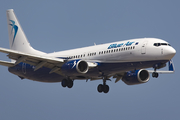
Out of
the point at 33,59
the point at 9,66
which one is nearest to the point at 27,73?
the point at 9,66

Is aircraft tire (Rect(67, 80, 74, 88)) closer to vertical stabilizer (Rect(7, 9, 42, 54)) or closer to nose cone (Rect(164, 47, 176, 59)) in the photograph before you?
vertical stabilizer (Rect(7, 9, 42, 54))

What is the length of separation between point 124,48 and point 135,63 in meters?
2.15

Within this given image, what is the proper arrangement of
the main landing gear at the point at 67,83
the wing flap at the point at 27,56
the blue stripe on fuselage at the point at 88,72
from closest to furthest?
1. the blue stripe on fuselage at the point at 88,72
2. the wing flap at the point at 27,56
3. the main landing gear at the point at 67,83

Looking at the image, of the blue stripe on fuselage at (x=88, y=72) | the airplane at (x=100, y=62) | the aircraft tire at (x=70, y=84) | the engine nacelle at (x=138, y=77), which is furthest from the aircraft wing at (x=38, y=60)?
the engine nacelle at (x=138, y=77)

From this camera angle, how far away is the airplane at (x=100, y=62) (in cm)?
4256

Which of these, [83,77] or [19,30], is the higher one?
[19,30]

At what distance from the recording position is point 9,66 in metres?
Answer: 53.7

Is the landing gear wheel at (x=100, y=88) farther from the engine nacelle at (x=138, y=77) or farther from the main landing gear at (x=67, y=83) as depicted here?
the main landing gear at (x=67, y=83)

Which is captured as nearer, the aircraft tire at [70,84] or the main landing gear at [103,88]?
the aircraft tire at [70,84]

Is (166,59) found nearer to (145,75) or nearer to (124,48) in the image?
(124,48)

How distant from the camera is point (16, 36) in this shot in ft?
193

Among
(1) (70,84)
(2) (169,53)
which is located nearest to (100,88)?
(1) (70,84)

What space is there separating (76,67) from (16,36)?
58.7 feet

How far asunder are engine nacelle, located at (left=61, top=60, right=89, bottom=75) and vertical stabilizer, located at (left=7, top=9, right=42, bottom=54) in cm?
1422
